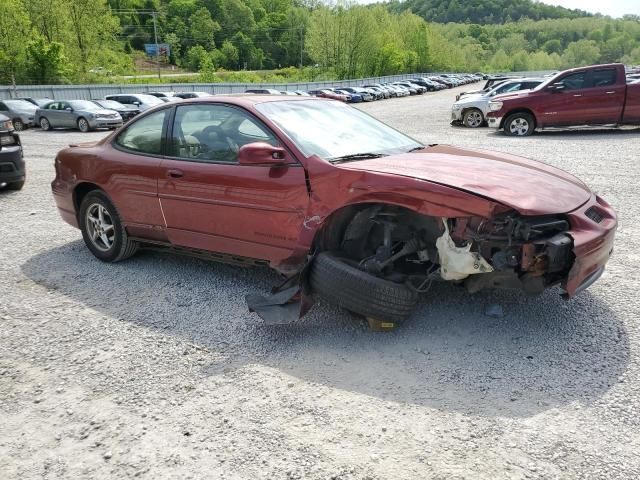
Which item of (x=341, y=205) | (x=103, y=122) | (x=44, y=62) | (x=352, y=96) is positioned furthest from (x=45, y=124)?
(x=352, y=96)

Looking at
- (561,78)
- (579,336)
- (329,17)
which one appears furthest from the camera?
(329,17)

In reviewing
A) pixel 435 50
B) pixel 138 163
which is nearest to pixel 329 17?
pixel 435 50

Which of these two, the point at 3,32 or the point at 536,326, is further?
the point at 3,32

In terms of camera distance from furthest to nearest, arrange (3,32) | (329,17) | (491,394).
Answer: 1. (329,17)
2. (3,32)
3. (491,394)

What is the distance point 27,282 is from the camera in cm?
477

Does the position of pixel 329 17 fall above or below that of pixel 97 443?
above

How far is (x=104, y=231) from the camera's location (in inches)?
202

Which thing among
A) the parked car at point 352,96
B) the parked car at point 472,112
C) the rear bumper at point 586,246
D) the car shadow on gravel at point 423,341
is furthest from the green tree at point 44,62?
the rear bumper at point 586,246

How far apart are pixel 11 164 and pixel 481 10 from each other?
202669mm

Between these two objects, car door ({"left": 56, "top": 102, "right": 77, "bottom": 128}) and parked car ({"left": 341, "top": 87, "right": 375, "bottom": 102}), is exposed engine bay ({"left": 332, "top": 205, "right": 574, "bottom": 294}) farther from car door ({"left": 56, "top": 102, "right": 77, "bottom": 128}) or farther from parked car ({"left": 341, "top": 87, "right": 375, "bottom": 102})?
parked car ({"left": 341, "top": 87, "right": 375, "bottom": 102})

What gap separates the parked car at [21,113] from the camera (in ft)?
77.2

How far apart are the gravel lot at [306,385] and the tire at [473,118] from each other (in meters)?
13.6

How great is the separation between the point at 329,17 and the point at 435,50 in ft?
123

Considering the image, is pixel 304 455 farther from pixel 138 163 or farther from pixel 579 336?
pixel 138 163
